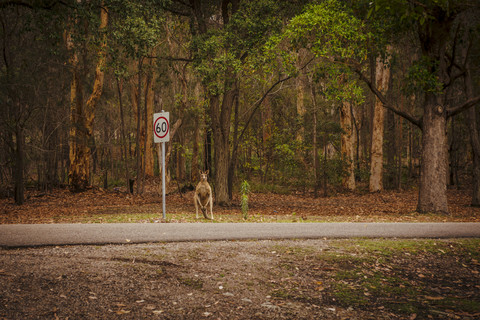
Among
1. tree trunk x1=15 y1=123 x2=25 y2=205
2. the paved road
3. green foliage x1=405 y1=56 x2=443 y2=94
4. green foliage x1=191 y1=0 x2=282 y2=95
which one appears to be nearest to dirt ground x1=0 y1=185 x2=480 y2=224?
tree trunk x1=15 y1=123 x2=25 y2=205

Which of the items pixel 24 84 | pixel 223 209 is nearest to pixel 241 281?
pixel 223 209

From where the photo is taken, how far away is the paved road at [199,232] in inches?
359

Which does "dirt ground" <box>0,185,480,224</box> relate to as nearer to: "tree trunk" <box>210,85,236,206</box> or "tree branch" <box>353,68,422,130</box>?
"tree trunk" <box>210,85,236,206</box>

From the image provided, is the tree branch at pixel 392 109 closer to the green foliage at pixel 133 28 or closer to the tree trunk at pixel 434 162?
the tree trunk at pixel 434 162

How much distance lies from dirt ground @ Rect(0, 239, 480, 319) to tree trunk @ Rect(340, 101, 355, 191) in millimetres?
20796

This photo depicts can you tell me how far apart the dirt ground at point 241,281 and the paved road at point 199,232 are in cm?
67

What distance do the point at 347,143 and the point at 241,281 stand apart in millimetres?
24915

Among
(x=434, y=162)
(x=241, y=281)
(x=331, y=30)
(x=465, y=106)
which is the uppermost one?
(x=331, y=30)

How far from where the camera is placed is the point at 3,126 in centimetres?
2075

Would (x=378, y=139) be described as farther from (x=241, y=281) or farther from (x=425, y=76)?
(x=241, y=281)

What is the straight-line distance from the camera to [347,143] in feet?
98.9

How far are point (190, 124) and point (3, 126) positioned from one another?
1792cm

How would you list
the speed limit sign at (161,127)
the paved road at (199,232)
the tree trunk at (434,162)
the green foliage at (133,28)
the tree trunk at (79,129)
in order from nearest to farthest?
the paved road at (199,232) → the speed limit sign at (161,127) → the tree trunk at (434,162) → the green foliage at (133,28) → the tree trunk at (79,129)

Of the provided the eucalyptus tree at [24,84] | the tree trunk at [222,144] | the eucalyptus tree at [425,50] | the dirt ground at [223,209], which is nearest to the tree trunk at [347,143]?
the dirt ground at [223,209]
